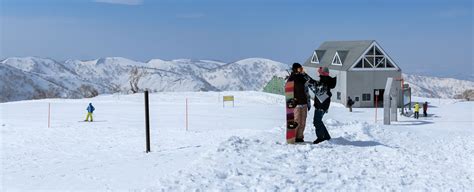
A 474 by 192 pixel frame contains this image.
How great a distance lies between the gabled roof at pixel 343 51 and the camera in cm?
4941

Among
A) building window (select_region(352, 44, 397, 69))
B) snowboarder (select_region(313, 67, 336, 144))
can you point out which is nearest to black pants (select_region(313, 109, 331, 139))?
snowboarder (select_region(313, 67, 336, 144))

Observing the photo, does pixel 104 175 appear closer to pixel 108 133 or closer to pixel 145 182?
pixel 145 182

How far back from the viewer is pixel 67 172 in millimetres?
9820

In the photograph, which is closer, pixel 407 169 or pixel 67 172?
pixel 407 169

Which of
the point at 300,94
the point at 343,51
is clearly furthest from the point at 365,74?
the point at 300,94

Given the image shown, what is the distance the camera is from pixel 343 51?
52094mm

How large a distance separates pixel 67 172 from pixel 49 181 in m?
0.86

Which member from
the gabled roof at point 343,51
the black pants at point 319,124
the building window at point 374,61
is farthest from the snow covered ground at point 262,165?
the gabled roof at point 343,51

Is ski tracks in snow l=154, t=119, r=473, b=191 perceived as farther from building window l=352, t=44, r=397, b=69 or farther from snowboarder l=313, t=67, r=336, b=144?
building window l=352, t=44, r=397, b=69

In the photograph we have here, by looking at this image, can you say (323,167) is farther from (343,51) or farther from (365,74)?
(343,51)

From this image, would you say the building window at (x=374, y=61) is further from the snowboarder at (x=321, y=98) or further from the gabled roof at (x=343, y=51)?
the snowboarder at (x=321, y=98)

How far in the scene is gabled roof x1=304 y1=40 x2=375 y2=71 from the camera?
49.4m

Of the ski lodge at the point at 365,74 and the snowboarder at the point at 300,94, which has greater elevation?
the ski lodge at the point at 365,74

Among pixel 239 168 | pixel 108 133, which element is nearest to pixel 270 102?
pixel 108 133
